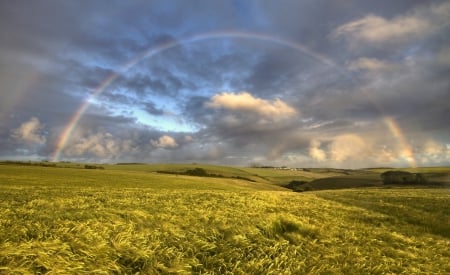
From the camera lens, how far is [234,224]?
1538 cm

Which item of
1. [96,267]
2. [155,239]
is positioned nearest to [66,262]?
[96,267]

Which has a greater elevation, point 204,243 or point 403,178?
point 403,178

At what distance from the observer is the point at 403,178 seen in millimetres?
127688

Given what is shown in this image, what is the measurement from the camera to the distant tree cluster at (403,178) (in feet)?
396

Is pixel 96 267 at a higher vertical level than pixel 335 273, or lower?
higher

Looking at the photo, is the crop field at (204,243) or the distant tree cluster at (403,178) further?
the distant tree cluster at (403,178)

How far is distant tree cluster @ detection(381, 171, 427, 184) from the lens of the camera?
121 meters

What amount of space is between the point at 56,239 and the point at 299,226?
35.3 feet

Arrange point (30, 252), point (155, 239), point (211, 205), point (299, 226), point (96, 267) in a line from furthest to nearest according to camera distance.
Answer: point (211, 205)
point (299, 226)
point (155, 239)
point (96, 267)
point (30, 252)

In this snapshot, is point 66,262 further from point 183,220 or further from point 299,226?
point 299,226

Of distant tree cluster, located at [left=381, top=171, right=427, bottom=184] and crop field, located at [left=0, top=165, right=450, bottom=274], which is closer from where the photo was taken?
crop field, located at [left=0, top=165, right=450, bottom=274]

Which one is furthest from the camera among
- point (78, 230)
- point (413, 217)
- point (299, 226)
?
point (413, 217)

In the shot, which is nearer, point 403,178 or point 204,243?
point 204,243

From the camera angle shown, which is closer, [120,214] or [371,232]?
[120,214]
